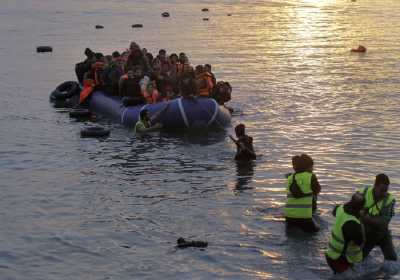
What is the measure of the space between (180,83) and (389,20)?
58.2 meters

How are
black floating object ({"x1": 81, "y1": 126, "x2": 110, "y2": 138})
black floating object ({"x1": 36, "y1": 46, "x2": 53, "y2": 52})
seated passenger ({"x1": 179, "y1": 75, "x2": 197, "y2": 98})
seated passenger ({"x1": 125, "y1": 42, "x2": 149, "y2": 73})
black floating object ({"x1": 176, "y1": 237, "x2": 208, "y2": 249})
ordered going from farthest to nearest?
black floating object ({"x1": 36, "y1": 46, "x2": 53, "y2": 52}) → seated passenger ({"x1": 125, "y1": 42, "x2": 149, "y2": 73}) → black floating object ({"x1": 81, "y1": 126, "x2": 110, "y2": 138}) → seated passenger ({"x1": 179, "y1": 75, "x2": 197, "y2": 98}) → black floating object ({"x1": 176, "y1": 237, "x2": 208, "y2": 249})

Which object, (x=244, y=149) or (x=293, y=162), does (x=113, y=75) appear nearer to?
(x=244, y=149)

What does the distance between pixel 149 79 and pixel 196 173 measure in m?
7.59

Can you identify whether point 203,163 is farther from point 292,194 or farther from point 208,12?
point 208,12

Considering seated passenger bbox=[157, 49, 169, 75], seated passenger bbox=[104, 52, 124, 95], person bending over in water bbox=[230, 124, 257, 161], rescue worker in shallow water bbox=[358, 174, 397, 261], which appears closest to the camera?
rescue worker in shallow water bbox=[358, 174, 397, 261]

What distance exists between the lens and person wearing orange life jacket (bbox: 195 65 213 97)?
25623 millimetres

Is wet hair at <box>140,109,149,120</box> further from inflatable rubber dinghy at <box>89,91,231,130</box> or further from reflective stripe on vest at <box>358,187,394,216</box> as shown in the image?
reflective stripe on vest at <box>358,187,394,216</box>

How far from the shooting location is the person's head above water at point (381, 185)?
462 inches

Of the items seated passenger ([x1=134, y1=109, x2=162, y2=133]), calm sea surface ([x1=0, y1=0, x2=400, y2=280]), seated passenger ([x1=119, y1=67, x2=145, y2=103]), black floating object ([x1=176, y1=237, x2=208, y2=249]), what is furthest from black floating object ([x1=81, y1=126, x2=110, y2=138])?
black floating object ([x1=176, y1=237, x2=208, y2=249])

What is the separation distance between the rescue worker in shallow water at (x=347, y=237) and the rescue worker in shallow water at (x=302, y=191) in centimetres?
178

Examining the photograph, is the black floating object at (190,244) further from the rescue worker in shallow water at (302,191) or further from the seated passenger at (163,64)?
the seated passenger at (163,64)

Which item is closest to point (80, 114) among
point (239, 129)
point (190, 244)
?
point (239, 129)

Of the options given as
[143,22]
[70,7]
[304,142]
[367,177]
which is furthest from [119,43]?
[70,7]

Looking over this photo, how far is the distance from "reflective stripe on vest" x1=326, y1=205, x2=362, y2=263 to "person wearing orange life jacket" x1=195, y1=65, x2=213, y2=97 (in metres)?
14.0
